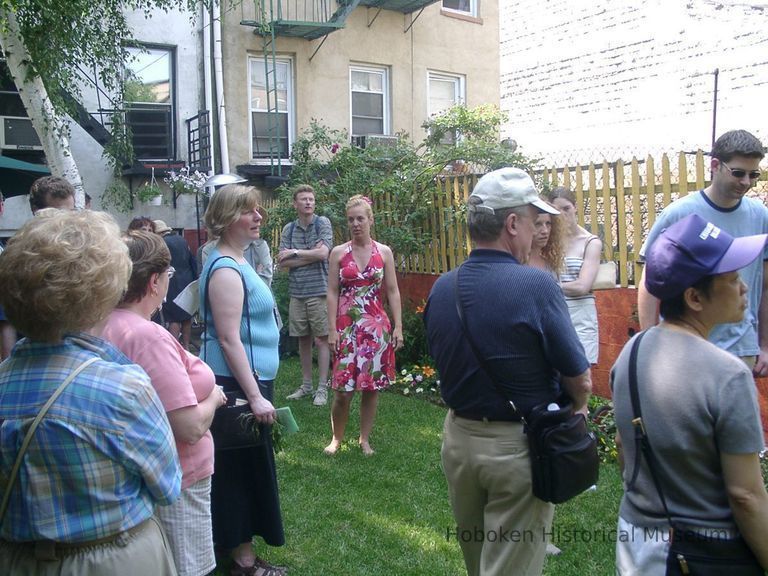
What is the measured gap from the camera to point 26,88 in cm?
838

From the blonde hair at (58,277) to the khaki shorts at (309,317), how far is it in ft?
19.8

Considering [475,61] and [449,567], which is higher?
[475,61]

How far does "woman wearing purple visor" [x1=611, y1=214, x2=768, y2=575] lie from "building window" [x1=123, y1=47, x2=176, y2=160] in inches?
465

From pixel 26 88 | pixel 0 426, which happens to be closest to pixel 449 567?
pixel 0 426

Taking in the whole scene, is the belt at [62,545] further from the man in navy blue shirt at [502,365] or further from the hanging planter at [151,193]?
the hanging planter at [151,193]

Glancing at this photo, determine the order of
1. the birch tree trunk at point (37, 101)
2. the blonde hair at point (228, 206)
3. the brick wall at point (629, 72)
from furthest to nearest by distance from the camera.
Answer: the brick wall at point (629, 72)
the birch tree trunk at point (37, 101)
the blonde hair at point (228, 206)

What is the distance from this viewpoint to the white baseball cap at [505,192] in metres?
2.83

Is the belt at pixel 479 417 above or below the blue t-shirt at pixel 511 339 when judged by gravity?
below

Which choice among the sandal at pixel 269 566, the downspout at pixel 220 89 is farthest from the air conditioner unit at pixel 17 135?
the sandal at pixel 269 566

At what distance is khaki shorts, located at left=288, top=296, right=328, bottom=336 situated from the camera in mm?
8062

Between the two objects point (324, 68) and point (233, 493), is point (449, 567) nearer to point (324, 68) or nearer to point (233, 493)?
point (233, 493)

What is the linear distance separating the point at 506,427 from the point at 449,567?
1.64 m

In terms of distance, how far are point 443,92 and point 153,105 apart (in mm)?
5885

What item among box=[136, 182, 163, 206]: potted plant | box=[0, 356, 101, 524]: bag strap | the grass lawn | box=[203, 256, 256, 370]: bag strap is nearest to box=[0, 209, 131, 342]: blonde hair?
box=[0, 356, 101, 524]: bag strap
